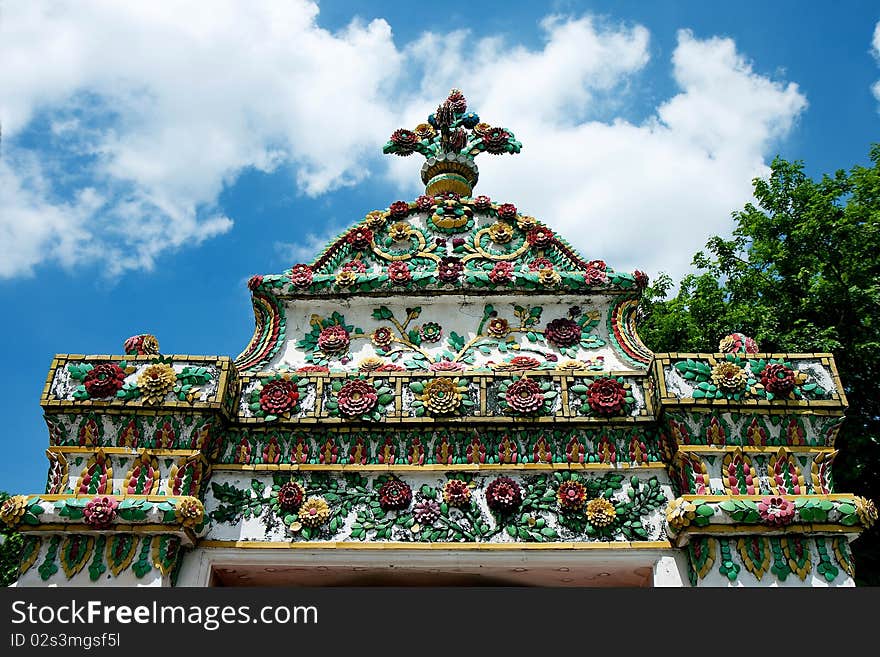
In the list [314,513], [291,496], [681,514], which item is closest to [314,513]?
[314,513]

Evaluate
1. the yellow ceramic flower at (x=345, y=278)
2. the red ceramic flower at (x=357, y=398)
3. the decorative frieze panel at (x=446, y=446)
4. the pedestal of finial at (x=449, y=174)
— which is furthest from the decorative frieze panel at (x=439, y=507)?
the pedestal of finial at (x=449, y=174)

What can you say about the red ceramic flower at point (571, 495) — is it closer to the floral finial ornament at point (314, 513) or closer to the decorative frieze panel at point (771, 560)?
the decorative frieze panel at point (771, 560)

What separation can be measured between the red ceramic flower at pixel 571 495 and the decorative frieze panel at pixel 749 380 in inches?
33.3

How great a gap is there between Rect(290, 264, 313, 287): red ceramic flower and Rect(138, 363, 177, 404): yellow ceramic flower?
55.2 inches

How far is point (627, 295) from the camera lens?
6418 mm

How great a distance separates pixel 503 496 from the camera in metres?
5.20

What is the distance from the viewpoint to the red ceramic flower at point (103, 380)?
17.7ft

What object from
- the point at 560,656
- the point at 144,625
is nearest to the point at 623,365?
the point at 560,656

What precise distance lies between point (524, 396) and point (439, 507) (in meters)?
1.02

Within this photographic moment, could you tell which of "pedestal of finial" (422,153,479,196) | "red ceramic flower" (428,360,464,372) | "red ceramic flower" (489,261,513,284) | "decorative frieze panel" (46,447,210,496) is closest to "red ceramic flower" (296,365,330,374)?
"red ceramic flower" (428,360,464,372)

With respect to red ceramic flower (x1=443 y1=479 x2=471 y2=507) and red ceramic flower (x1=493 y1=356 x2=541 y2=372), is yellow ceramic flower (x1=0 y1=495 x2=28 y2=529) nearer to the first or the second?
red ceramic flower (x1=443 y1=479 x2=471 y2=507)

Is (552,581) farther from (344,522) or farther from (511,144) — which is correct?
(511,144)

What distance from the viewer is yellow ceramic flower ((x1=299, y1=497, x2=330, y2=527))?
5.20 m

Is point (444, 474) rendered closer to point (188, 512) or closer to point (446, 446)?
point (446, 446)
